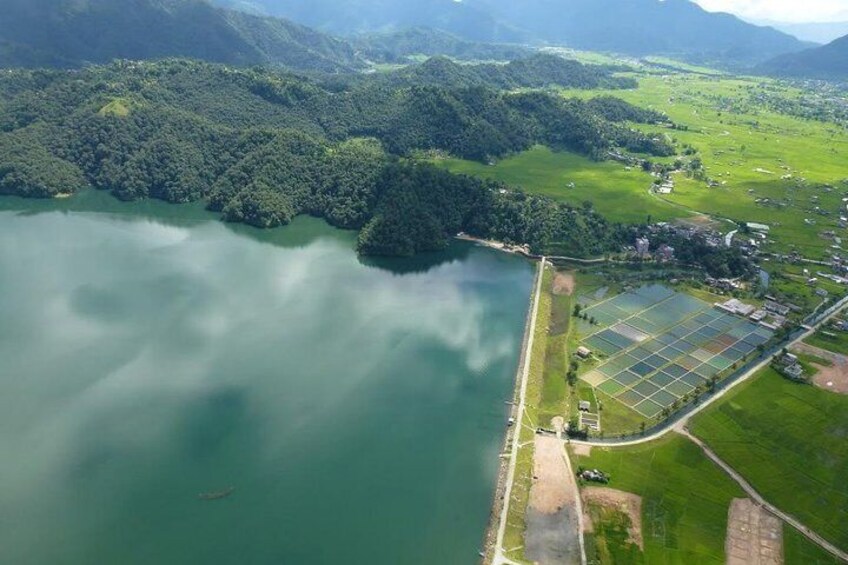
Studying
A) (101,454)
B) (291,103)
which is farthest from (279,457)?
(291,103)

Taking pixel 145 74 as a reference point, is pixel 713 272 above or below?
below

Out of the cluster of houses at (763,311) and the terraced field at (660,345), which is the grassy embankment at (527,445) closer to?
the terraced field at (660,345)


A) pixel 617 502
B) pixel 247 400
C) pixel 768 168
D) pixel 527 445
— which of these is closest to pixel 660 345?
pixel 527 445

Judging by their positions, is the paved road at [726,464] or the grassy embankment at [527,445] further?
the paved road at [726,464]

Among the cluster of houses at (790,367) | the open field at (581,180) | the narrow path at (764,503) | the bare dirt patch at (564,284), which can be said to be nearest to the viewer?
the narrow path at (764,503)

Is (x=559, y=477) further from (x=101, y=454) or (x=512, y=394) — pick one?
(x=101, y=454)

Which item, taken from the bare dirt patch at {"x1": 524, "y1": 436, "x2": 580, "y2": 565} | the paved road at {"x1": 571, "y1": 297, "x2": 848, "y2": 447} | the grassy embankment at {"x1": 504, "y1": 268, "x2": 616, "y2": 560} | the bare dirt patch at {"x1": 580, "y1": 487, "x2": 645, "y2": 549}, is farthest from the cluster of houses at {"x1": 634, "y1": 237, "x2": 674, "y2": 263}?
the bare dirt patch at {"x1": 580, "y1": 487, "x2": 645, "y2": 549}

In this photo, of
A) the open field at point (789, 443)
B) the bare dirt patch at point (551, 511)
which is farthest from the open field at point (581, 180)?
the bare dirt patch at point (551, 511)
